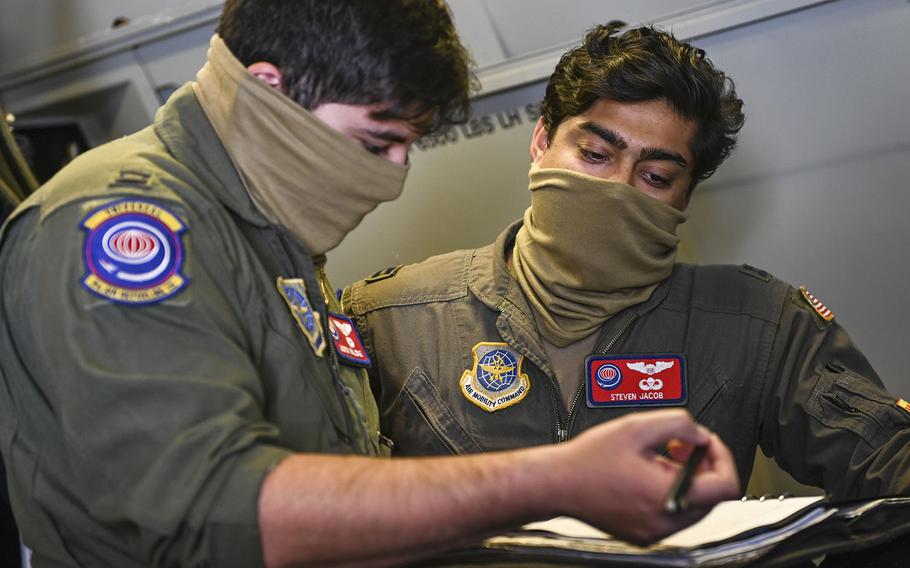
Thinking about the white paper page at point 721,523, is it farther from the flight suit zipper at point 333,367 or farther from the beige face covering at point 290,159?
the beige face covering at point 290,159

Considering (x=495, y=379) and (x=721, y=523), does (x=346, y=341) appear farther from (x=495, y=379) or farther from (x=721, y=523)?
(x=721, y=523)

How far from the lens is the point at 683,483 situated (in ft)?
3.17

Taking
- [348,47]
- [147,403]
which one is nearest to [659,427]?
[147,403]

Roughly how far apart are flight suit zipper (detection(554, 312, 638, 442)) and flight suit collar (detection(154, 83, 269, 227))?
2.47 feet

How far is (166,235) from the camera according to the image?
1147 millimetres

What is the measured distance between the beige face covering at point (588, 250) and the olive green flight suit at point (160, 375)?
0.59 m

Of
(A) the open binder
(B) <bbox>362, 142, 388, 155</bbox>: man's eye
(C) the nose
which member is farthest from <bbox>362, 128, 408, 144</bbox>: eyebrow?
(C) the nose

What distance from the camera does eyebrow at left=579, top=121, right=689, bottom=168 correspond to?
1884 millimetres

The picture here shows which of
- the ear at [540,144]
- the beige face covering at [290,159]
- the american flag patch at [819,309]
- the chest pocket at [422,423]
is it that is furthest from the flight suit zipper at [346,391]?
the american flag patch at [819,309]

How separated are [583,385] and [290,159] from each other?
812 millimetres

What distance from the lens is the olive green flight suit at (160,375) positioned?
103cm

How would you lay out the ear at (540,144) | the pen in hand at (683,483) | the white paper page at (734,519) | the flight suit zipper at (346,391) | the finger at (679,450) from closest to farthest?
the pen in hand at (683,483) → the finger at (679,450) → the white paper page at (734,519) → the flight suit zipper at (346,391) → the ear at (540,144)

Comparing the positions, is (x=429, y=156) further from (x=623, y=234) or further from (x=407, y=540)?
(x=407, y=540)

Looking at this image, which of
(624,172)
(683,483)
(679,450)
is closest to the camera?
(683,483)
